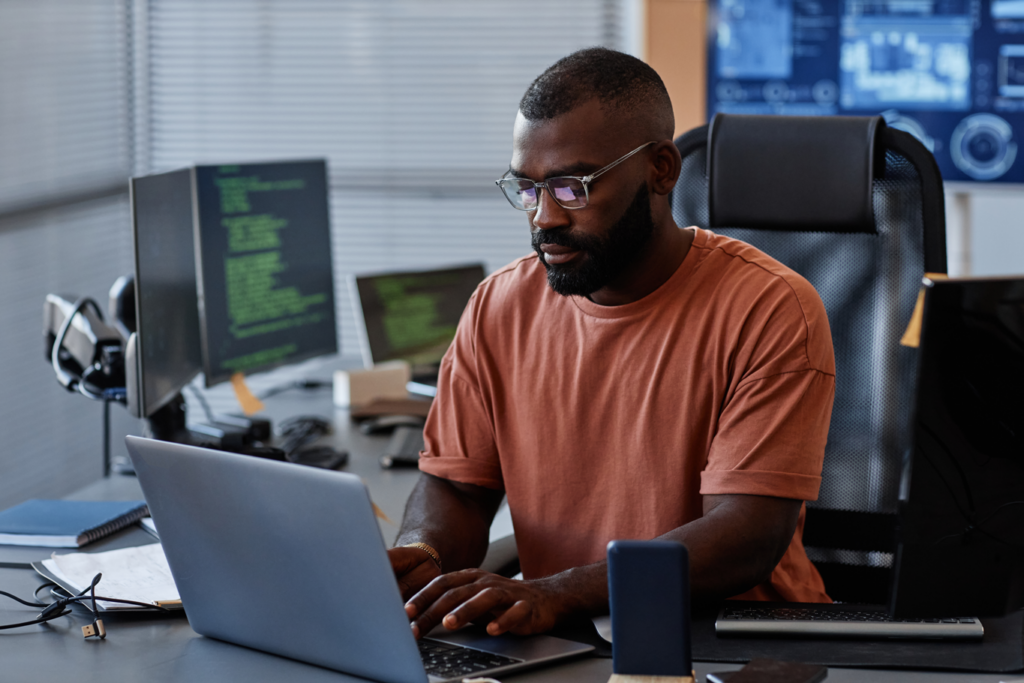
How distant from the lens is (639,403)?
1.39m

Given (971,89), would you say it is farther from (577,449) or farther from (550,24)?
(577,449)

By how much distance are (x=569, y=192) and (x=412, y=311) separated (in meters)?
1.29

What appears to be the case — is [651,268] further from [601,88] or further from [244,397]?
[244,397]

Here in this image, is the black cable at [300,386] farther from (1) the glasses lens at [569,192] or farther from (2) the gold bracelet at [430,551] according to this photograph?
(1) the glasses lens at [569,192]

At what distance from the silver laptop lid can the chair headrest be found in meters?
0.89

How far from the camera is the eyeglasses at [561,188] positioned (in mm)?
1340

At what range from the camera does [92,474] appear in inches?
137

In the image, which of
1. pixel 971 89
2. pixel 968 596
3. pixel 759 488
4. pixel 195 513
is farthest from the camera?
pixel 971 89

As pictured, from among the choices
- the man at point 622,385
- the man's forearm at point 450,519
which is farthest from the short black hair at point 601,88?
the man's forearm at point 450,519

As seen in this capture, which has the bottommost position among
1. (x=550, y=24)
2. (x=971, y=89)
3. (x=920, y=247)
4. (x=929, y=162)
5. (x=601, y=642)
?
(x=601, y=642)

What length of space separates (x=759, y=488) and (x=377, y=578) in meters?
0.52

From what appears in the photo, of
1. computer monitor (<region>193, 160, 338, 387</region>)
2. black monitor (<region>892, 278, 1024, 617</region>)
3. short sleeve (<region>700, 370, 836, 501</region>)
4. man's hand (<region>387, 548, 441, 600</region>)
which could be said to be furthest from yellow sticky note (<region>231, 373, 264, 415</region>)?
black monitor (<region>892, 278, 1024, 617</region>)

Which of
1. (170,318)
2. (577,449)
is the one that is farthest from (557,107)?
(170,318)

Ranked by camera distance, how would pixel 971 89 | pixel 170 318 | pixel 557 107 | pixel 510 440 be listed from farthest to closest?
1. pixel 971 89
2. pixel 170 318
3. pixel 510 440
4. pixel 557 107
